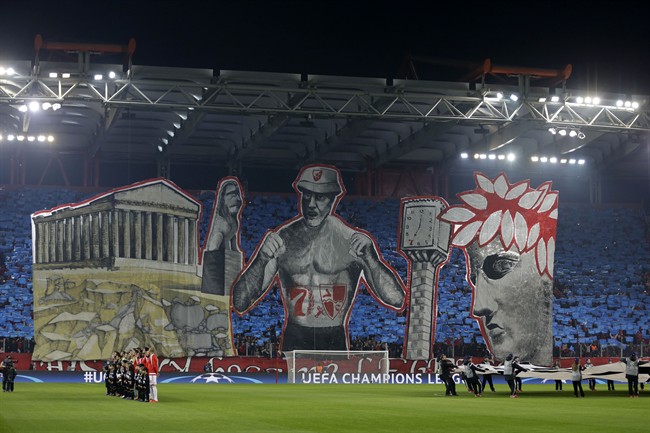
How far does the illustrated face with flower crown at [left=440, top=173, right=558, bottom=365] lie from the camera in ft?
154

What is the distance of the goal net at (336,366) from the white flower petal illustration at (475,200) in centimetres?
903

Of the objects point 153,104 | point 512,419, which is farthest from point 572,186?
point 512,419

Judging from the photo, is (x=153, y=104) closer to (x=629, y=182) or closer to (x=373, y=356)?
(x=373, y=356)

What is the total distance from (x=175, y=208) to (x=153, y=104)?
10.5 metres

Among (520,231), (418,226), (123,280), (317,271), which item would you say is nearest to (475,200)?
(520,231)

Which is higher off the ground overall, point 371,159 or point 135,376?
point 371,159

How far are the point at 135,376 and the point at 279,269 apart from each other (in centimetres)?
1904

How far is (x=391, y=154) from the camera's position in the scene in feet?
163

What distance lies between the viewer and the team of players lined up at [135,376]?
85.5 feet

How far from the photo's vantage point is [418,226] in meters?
48.1

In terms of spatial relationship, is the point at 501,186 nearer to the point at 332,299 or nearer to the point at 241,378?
the point at 332,299

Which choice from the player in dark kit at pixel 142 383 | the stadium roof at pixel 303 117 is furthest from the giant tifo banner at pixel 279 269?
the player in dark kit at pixel 142 383

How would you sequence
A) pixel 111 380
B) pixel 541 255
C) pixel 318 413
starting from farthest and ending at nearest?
1. pixel 541 255
2. pixel 111 380
3. pixel 318 413

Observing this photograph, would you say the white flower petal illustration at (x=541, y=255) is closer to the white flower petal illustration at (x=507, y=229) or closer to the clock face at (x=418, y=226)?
the white flower petal illustration at (x=507, y=229)
